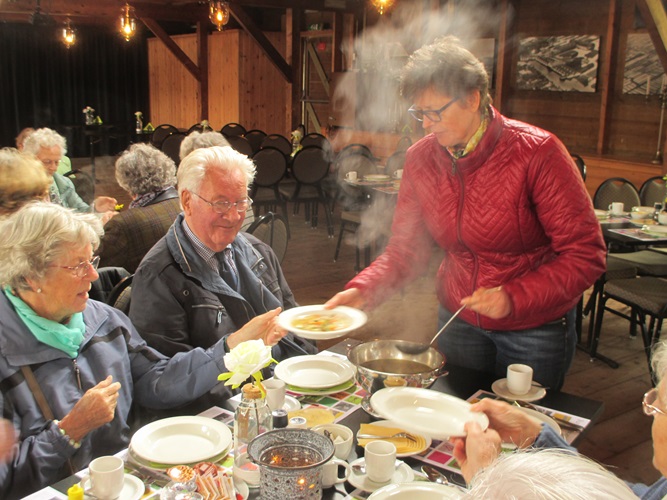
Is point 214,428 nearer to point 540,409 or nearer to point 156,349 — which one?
point 156,349

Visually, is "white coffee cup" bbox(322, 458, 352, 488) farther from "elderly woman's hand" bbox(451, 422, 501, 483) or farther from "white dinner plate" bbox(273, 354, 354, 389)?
"white dinner plate" bbox(273, 354, 354, 389)

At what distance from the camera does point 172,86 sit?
52.2 ft

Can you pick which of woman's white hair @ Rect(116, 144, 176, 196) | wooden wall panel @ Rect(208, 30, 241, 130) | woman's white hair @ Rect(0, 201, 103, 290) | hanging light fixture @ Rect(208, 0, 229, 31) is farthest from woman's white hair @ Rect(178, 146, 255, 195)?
wooden wall panel @ Rect(208, 30, 241, 130)

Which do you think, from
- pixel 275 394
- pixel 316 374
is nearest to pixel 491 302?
pixel 316 374

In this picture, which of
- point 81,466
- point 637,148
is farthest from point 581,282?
point 637,148

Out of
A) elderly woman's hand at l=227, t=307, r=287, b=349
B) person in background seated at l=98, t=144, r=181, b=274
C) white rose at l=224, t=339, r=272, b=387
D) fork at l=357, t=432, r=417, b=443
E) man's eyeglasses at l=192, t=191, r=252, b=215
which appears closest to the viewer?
white rose at l=224, t=339, r=272, b=387

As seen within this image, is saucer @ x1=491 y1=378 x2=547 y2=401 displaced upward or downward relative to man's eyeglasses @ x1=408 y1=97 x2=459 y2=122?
downward

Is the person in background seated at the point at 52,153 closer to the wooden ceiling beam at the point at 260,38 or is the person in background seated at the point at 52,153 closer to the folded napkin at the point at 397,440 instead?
the folded napkin at the point at 397,440

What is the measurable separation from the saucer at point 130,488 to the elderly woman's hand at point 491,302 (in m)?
1.00

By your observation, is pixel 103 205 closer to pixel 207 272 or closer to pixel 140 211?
pixel 140 211

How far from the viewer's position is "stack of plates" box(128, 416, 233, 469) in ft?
4.89

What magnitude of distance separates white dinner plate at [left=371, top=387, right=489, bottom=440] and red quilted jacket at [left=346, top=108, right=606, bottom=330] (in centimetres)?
52

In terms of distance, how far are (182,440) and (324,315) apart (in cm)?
55

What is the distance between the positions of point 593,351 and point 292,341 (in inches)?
104
